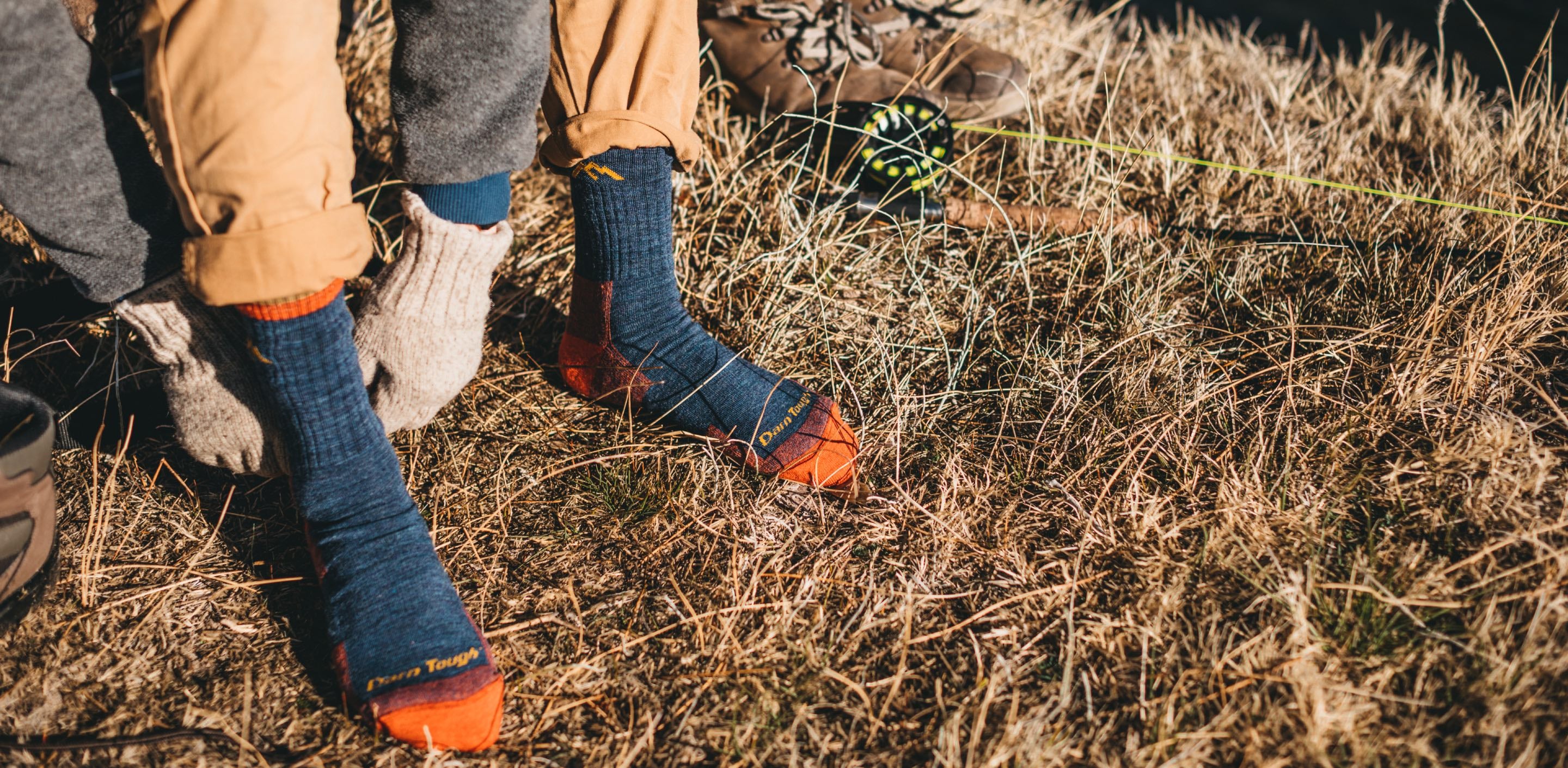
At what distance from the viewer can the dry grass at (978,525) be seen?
1.19 m

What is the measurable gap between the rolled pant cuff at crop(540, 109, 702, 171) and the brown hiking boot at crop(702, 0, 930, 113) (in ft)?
2.55

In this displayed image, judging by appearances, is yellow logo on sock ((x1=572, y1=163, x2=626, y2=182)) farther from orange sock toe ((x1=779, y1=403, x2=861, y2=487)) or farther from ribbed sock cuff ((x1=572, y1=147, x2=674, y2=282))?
orange sock toe ((x1=779, y1=403, x2=861, y2=487))

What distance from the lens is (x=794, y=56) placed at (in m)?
2.14

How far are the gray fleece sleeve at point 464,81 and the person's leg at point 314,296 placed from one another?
0.43 feet

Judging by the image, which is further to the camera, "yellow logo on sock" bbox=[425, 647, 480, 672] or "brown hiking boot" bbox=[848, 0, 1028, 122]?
"brown hiking boot" bbox=[848, 0, 1028, 122]

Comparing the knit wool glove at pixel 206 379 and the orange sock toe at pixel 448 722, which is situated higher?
the knit wool glove at pixel 206 379

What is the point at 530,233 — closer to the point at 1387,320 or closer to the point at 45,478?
the point at 45,478

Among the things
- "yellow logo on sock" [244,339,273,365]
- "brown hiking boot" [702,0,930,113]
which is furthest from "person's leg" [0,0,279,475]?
"brown hiking boot" [702,0,930,113]

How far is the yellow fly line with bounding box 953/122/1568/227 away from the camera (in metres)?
1.86

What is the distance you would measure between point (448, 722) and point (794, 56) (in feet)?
5.39

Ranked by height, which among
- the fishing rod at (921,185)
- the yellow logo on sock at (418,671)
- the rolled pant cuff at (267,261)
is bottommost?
the yellow logo on sock at (418,671)

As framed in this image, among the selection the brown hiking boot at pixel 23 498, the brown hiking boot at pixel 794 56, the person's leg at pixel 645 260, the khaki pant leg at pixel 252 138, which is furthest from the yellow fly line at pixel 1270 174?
the brown hiking boot at pixel 23 498

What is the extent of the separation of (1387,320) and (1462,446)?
348 mm

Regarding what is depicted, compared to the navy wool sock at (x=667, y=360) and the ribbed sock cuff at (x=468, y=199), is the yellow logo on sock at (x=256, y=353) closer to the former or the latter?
the ribbed sock cuff at (x=468, y=199)
